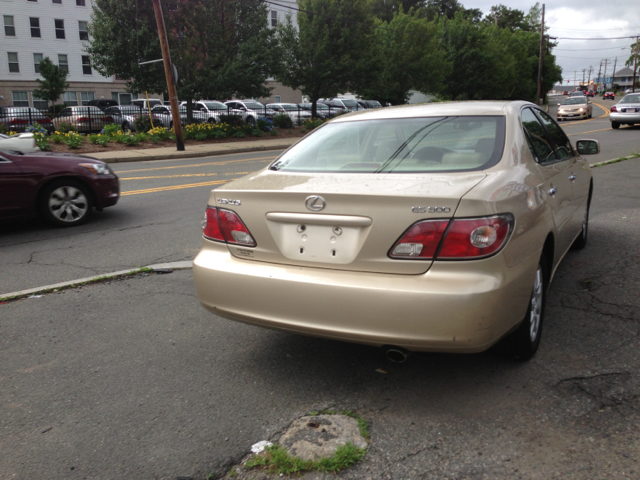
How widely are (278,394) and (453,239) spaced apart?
1320 millimetres

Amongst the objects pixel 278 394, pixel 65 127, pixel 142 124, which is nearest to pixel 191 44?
pixel 142 124

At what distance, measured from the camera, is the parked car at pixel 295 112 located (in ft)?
105

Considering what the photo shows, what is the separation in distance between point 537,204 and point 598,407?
1155mm

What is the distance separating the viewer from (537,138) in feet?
13.4

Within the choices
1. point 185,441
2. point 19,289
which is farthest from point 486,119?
point 19,289

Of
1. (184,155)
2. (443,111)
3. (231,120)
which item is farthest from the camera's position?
(231,120)

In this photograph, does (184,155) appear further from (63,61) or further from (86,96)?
(86,96)

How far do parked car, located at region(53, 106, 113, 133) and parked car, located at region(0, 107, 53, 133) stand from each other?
22.2 inches

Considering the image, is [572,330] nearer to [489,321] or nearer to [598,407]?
[598,407]

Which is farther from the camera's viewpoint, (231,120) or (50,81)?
(50,81)

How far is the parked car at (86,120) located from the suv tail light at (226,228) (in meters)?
25.0

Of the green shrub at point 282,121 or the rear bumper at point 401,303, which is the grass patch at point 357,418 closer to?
the rear bumper at point 401,303

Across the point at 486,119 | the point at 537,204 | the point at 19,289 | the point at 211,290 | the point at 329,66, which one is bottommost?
the point at 19,289

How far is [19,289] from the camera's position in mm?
5250
